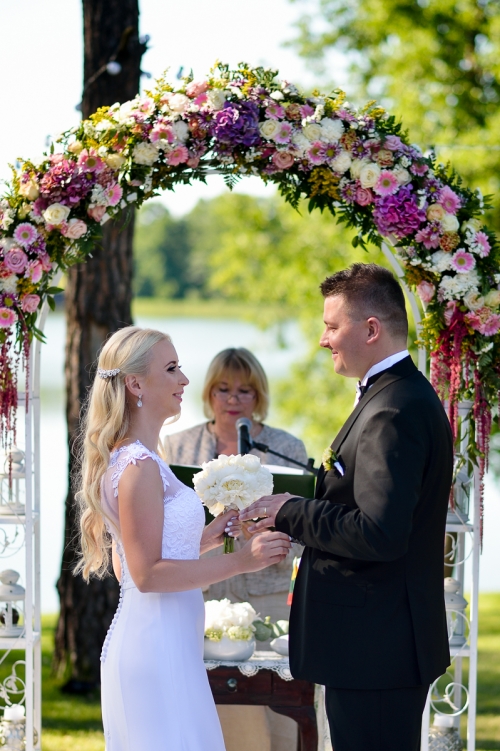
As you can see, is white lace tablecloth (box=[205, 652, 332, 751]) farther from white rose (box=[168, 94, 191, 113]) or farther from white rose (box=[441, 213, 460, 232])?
white rose (box=[168, 94, 191, 113])

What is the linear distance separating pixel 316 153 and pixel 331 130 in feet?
0.39

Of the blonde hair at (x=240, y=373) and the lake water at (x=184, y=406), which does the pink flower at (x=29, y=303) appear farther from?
the lake water at (x=184, y=406)

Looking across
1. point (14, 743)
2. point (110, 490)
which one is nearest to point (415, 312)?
point (110, 490)

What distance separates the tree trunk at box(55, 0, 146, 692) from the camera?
6.64 m

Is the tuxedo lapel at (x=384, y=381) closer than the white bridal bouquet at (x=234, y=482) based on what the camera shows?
Yes

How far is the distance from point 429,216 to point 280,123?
0.79m

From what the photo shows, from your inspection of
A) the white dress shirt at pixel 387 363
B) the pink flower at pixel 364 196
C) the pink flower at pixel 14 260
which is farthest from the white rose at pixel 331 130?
the pink flower at pixel 14 260

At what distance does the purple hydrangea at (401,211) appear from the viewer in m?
4.05

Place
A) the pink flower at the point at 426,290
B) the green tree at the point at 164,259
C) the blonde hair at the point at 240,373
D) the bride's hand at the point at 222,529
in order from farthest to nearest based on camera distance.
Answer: the green tree at the point at 164,259 < the blonde hair at the point at 240,373 < the pink flower at the point at 426,290 < the bride's hand at the point at 222,529

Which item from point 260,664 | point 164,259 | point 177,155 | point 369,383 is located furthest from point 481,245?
point 164,259

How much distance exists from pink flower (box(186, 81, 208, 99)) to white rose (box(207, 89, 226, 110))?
7 cm

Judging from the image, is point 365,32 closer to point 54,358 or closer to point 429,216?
point 429,216

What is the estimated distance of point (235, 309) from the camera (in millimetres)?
40406

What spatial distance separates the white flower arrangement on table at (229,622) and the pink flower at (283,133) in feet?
6.91
